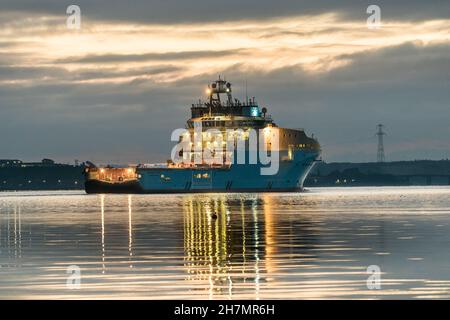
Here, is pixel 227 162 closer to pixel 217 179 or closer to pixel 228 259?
pixel 217 179

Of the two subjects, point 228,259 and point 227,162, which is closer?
point 228,259

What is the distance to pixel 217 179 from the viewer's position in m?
158

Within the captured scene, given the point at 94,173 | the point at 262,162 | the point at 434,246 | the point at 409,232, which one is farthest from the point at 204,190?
the point at 434,246

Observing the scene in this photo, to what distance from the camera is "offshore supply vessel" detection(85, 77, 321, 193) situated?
159125 mm

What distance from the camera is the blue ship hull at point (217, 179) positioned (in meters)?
158

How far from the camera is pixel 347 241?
45.2m

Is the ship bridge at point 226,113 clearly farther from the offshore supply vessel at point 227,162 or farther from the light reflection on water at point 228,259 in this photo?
the light reflection on water at point 228,259

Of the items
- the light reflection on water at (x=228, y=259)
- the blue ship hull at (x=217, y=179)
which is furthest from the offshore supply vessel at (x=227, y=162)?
the light reflection on water at (x=228, y=259)

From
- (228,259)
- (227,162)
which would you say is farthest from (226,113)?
(228,259)

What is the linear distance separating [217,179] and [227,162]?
431 cm

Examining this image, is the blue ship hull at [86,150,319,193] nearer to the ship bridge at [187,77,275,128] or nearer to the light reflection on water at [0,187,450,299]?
the ship bridge at [187,77,275,128]

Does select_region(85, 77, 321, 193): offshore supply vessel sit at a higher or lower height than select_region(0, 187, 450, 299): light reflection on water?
higher

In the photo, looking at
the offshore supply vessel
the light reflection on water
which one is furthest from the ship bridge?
the light reflection on water
